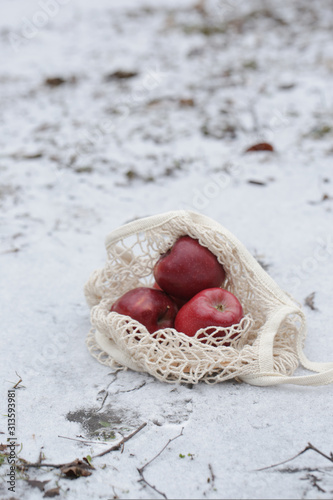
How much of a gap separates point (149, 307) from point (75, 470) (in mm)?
747

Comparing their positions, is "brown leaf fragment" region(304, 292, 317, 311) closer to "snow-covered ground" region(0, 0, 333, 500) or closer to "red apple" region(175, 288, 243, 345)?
"snow-covered ground" region(0, 0, 333, 500)

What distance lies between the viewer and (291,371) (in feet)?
6.75

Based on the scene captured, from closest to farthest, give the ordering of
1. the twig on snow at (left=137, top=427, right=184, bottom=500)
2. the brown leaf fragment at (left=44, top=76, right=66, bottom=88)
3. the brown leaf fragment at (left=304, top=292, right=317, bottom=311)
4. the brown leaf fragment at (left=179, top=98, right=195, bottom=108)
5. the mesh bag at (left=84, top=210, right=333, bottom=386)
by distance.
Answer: the twig on snow at (left=137, top=427, right=184, bottom=500) < the mesh bag at (left=84, top=210, right=333, bottom=386) < the brown leaf fragment at (left=304, top=292, right=317, bottom=311) < the brown leaf fragment at (left=179, top=98, right=195, bottom=108) < the brown leaf fragment at (left=44, top=76, right=66, bottom=88)

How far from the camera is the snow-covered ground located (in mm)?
1678

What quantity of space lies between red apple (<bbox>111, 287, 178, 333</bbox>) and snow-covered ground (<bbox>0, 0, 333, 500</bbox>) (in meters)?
0.24

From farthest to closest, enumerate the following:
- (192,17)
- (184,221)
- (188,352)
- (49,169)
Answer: (192,17) → (49,169) → (184,221) → (188,352)

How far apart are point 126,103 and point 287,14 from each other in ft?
13.3

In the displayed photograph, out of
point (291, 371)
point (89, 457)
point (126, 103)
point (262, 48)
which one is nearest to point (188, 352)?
point (291, 371)

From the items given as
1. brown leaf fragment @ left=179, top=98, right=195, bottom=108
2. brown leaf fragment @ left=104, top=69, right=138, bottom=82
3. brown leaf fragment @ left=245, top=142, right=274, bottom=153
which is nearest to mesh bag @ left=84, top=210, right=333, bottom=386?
brown leaf fragment @ left=245, top=142, right=274, bottom=153

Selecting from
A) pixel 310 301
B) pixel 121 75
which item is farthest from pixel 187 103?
pixel 310 301

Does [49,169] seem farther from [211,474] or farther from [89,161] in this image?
→ [211,474]

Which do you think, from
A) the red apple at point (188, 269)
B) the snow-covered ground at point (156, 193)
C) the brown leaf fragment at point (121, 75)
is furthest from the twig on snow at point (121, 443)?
the brown leaf fragment at point (121, 75)

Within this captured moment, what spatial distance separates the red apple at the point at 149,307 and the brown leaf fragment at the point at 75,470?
67 cm

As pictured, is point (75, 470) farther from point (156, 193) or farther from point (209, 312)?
point (156, 193)
